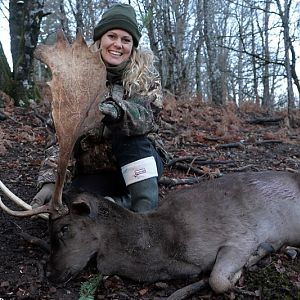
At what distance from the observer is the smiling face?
491cm

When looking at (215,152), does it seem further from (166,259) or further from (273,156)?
(166,259)

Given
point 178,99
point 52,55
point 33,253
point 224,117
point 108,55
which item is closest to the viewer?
point 52,55

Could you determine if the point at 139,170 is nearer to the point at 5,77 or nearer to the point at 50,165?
the point at 50,165

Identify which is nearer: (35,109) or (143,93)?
(143,93)

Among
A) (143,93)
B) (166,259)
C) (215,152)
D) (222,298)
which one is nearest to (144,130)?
(143,93)

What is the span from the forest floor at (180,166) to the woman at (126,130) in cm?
61

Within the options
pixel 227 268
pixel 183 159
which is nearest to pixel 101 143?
pixel 227 268

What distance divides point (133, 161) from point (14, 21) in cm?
629

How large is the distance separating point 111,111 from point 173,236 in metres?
1.12

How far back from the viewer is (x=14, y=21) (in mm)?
9773

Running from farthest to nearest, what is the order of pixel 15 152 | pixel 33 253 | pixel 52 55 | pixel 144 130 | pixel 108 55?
pixel 15 152
pixel 108 55
pixel 144 130
pixel 33 253
pixel 52 55

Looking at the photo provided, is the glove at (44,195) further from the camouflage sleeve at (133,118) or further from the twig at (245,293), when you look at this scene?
the twig at (245,293)

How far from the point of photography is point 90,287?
141 inches

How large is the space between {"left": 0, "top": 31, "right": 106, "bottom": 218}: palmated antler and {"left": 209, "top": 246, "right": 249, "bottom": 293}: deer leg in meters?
1.28
